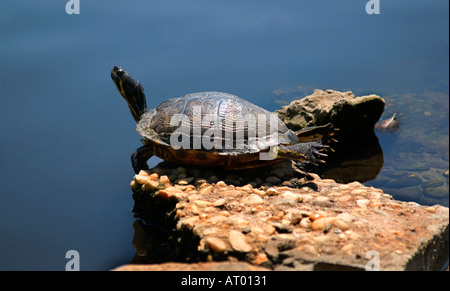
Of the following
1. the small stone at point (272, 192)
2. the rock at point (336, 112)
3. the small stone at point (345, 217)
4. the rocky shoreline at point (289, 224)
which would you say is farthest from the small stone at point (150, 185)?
the rock at point (336, 112)

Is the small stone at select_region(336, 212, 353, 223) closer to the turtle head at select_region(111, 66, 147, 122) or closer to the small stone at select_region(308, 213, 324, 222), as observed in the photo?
the small stone at select_region(308, 213, 324, 222)

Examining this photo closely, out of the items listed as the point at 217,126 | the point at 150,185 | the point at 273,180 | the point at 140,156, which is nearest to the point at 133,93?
the point at 140,156

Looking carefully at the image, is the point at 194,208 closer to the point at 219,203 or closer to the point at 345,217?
the point at 219,203

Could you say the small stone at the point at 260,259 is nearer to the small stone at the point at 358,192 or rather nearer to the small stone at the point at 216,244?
the small stone at the point at 216,244

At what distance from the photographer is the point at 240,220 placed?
253cm

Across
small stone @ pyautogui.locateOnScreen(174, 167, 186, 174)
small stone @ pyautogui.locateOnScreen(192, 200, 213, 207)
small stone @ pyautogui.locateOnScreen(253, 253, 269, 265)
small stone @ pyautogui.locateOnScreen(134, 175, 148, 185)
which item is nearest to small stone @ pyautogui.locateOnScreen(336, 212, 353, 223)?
small stone @ pyautogui.locateOnScreen(253, 253, 269, 265)

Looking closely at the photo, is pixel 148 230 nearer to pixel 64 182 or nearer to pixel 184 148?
pixel 184 148

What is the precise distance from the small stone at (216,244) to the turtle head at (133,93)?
1970mm

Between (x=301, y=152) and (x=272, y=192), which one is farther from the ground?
(x=301, y=152)

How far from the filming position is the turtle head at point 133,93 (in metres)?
4.07

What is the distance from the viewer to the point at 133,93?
160 inches

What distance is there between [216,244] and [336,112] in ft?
8.34

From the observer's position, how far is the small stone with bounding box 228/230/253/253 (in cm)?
227
